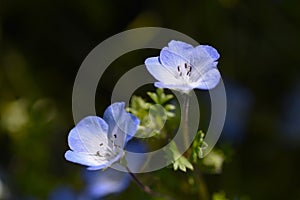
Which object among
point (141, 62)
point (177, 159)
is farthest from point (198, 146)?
point (141, 62)

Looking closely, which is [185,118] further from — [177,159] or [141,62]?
[141,62]

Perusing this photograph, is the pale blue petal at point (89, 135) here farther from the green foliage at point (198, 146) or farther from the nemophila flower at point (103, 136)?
the green foliage at point (198, 146)

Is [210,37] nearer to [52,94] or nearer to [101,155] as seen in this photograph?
[52,94]

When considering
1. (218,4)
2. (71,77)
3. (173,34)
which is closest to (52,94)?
(71,77)

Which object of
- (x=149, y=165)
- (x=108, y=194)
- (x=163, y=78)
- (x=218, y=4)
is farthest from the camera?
(x=218, y=4)

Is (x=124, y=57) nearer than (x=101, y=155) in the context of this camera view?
No

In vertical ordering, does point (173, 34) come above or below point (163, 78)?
below

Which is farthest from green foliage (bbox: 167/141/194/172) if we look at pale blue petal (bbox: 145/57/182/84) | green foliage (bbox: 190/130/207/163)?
pale blue petal (bbox: 145/57/182/84)

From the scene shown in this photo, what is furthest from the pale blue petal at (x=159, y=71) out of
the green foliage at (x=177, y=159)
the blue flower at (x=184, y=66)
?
the green foliage at (x=177, y=159)
